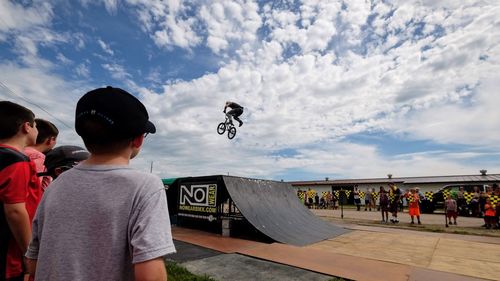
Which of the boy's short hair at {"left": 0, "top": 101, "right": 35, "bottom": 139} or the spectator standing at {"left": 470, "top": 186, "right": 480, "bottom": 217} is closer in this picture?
the boy's short hair at {"left": 0, "top": 101, "right": 35, "bottom": 139}

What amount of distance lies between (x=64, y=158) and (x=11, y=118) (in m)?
0.46

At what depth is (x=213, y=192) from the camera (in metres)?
9.20

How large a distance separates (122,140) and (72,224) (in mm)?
386

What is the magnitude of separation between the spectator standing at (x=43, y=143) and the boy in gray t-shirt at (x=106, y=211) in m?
1.79

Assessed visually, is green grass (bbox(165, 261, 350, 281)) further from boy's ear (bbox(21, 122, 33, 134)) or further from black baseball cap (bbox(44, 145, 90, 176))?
boy's ear (bbox(21, 122, 33, 134))

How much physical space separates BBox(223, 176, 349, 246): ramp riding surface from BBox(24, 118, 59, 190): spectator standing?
221 inches

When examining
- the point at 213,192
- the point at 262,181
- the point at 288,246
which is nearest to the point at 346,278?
the point at 288,246

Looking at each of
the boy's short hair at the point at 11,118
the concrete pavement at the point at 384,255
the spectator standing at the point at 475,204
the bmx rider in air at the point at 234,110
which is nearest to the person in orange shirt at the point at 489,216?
the concrete pavement at the point at 384,255

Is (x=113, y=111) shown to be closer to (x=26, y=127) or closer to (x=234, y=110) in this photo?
(x=26, y=127)

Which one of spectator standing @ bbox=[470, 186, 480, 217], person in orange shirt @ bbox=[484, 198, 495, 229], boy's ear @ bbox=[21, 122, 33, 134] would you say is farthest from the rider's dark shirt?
spectator standing @ bbox=[470, 186, 480, 217]

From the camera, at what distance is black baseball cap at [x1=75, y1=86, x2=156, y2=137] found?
3.96 feet

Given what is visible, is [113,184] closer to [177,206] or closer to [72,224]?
[72,224]

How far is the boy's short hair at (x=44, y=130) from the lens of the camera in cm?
291

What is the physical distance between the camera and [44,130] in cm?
296
